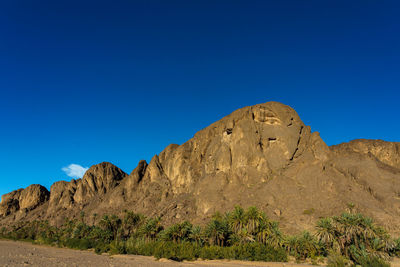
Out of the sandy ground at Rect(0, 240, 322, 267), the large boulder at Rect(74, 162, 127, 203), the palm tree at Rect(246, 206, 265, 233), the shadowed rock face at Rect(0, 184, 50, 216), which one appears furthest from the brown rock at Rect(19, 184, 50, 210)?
the palm tree at Rect(246, 206, 265, 233)

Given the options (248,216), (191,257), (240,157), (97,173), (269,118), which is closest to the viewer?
(191,257)

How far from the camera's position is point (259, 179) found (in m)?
92.1

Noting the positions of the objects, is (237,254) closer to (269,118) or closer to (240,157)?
(240,157)

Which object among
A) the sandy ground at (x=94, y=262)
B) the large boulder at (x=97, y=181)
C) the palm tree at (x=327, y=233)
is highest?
the large boulder at (x=97, y=181)

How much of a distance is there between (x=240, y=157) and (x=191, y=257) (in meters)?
66.8

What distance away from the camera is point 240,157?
99.4m

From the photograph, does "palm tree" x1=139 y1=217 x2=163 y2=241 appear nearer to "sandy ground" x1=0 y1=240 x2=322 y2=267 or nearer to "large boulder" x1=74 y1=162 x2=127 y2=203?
"sandy ground" x1=0 y1=240 x2=322 y2=267

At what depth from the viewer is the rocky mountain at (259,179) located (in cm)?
7775

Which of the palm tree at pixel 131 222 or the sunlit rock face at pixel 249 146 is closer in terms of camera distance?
the palm tree at pixel 131 222

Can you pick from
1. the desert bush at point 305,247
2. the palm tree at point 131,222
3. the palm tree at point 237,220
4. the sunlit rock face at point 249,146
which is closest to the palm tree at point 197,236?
the palm tree at point 237,220

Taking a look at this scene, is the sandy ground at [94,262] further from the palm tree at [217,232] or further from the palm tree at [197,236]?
the palm tree at [197,236]

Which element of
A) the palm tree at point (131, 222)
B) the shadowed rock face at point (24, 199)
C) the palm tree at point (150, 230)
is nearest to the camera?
the palm tree at point (150, 230)

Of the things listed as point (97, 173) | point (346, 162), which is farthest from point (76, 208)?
point (346, 162)

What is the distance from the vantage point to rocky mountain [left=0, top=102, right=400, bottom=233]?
7775cm
